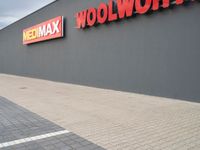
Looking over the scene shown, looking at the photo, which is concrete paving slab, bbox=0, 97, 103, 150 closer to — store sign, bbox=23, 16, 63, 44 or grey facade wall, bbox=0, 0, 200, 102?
grey facade wall, bbox=0, 0, 200, 102

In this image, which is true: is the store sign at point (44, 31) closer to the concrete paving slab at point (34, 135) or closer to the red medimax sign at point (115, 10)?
the red medimax sign at point (115, 10)

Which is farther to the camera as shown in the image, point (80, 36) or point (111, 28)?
point (80, 36)

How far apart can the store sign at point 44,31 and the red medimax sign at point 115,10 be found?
7.95 ft

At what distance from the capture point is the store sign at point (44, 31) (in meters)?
17.1

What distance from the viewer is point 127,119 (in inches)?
273

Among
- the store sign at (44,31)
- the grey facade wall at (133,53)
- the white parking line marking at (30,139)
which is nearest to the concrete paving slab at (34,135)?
the white parking line marking at (30,139)

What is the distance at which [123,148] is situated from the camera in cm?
475

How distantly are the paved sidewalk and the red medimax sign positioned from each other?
351 centimetres

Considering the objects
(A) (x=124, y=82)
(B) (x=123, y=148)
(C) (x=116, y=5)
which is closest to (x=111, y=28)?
(C) (x=116, y=5)

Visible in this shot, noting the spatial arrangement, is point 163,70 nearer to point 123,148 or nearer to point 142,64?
point 142,64

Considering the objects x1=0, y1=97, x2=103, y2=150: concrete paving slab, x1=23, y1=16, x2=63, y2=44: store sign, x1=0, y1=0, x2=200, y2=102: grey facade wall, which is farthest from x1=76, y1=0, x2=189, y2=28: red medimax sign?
x1=0, y1=97, x2=103, y2=150: concrete paving slab

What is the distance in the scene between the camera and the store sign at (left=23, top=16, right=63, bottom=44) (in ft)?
56.2

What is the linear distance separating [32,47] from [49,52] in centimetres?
377

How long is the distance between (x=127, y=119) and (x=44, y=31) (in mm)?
13918
